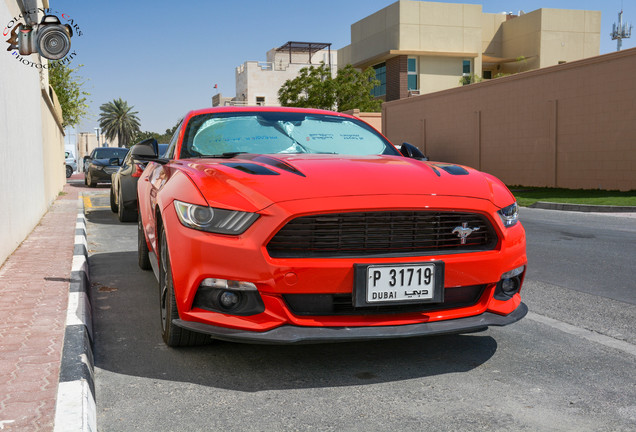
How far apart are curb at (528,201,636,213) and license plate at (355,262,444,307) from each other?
12.6 metres

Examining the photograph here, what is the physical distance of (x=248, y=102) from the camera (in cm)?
6950

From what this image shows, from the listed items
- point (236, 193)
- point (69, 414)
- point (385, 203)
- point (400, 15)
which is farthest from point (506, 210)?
point (400, 15)

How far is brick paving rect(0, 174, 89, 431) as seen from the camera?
2859mm

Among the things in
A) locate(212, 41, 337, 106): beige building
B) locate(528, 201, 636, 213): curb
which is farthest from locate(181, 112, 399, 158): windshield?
locate(212, 41, 337, 106): beige building

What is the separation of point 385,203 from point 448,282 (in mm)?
534

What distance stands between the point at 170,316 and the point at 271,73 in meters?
69.4

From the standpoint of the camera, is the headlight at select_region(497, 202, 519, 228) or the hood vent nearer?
the hood vent

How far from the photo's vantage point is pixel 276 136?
496 centimetres

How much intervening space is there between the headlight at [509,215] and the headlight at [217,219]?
142 cm

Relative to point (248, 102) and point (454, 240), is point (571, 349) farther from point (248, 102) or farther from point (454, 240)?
point (248, 102)

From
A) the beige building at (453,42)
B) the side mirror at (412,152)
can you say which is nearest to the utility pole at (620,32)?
the beige building at (453,42)

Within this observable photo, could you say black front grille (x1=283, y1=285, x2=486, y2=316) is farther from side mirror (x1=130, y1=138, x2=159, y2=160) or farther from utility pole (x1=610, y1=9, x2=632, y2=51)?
utility pole (x1=610, y1=9, x2=632, y2=51)

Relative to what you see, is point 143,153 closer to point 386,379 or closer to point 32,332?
point 32,332

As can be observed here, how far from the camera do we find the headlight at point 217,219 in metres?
3.32
